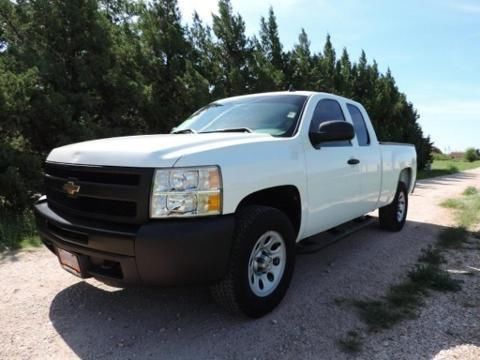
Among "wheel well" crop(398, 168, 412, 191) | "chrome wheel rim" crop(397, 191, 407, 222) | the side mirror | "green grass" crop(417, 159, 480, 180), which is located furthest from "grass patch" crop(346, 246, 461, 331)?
"green grass" crop(417, 159, 480, 180)

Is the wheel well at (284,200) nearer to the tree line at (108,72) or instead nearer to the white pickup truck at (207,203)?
the white pickup truck at (207,203)

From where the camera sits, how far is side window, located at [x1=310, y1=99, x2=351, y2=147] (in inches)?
163

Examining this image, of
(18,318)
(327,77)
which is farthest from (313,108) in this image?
(327,77)

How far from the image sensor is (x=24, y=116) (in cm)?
734

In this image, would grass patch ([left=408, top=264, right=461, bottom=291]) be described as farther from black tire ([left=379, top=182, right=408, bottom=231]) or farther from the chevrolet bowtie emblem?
the chevrolet bowtie emblem

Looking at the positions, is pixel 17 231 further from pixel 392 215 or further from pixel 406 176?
pixel 406 176

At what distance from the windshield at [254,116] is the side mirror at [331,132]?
23 centimetres

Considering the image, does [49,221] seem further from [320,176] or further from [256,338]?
[320,176]

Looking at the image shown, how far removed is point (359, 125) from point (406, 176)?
6.85 feet

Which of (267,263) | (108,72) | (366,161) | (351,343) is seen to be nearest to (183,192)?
(267,263)

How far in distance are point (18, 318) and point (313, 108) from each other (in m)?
3.29

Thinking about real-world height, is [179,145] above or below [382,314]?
above

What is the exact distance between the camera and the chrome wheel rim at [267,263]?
10.7 ft

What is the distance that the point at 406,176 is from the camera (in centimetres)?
680
